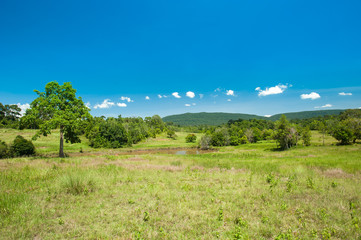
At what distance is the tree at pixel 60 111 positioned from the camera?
62.6 ft

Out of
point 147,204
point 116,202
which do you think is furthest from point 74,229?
point 147,204

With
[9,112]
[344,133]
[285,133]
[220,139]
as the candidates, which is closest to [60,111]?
[285,133]

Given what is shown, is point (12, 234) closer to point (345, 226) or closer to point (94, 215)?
point (94, 215)

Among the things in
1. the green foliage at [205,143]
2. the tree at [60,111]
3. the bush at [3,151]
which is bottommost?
the green foliage at [205,143]

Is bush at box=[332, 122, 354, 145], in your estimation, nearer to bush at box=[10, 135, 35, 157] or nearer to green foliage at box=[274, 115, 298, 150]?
green foliage at box=[274, 115, 298, 150]

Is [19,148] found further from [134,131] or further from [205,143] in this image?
[205,143]

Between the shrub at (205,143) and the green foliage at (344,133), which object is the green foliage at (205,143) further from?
the green foliage at (344,133)

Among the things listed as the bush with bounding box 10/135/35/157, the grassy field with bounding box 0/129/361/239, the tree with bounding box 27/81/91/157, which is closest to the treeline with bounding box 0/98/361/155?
the tree with bounding box 27/81/91/157

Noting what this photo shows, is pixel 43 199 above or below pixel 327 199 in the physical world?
above

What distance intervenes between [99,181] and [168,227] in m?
5.99

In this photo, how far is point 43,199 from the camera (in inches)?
266

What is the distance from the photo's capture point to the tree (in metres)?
19.1

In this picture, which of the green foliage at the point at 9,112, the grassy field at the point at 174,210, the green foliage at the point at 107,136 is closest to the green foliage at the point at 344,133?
the grassy field at the point at 174,210

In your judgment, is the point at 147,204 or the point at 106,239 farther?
the point at 147,204
